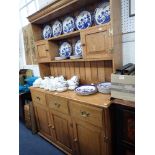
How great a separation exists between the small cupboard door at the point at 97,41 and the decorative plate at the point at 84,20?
7.5 inches

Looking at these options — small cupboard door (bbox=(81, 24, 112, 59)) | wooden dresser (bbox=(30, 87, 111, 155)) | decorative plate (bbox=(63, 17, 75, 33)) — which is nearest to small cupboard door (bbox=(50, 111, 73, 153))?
wooden dresser (bbox=(30, 87, 111, 155))

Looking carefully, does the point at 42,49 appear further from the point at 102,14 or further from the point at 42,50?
the point at 102,14

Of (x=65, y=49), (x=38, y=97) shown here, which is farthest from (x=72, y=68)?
(x=38, y=97)

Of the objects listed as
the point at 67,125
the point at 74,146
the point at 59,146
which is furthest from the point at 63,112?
the point at 59,146

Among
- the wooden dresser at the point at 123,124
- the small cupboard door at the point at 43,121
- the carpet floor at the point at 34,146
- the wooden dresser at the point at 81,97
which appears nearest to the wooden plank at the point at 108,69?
the wooden dresser at the point at 81,97

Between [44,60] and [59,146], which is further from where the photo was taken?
[44,60]

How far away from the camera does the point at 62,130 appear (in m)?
1.96

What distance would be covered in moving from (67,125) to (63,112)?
16cm

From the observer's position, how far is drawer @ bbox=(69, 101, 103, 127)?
1.43m

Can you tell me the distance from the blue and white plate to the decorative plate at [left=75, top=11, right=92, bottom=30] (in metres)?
0.34

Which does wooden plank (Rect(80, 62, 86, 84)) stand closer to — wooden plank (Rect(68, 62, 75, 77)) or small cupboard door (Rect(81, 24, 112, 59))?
wooden plank (Rect(68, 62, 75, 77))

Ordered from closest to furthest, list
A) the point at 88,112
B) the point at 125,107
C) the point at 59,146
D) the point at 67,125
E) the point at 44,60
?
the point at 125,107 < the point at 88,112 < the point at 67,125 < the point at 59,146 < the point at 44,60
